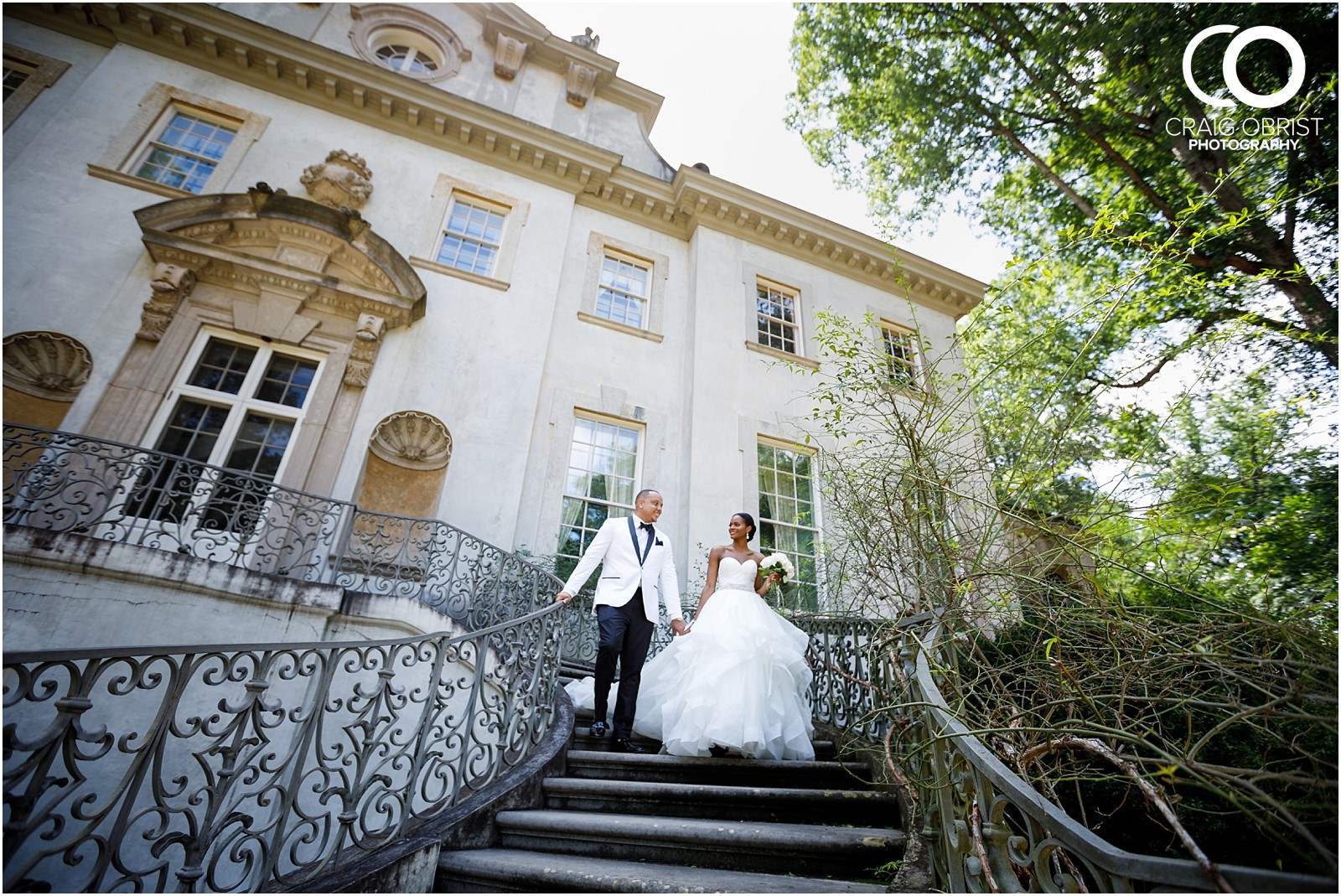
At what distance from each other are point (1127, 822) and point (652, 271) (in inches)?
410

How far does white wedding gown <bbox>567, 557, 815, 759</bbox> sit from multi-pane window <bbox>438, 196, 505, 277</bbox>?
7.94 metres

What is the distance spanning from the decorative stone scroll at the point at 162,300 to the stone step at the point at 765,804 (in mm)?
8768

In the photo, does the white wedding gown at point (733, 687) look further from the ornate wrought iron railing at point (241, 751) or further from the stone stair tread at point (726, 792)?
the ornate wrought iron railing at point (241, 751)

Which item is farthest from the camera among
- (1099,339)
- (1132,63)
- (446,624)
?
(1099,339)

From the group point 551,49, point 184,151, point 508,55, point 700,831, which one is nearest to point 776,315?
point 551,49

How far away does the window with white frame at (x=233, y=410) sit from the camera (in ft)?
24.7

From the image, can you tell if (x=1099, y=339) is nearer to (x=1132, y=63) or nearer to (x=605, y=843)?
(x=1132, y=63)

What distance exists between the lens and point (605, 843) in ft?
10.1

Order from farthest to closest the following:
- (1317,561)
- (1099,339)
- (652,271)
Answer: (652,271), (1099,339), (1317,561)

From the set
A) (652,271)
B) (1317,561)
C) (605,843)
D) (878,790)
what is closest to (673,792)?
(605,843)

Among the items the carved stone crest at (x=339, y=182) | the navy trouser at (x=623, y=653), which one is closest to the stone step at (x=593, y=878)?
the navy trouser at (x=623, y=653)

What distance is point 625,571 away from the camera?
176 inches

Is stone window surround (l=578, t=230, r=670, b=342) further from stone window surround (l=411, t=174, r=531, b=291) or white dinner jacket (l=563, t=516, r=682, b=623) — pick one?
white dinner jacket (l=563, t=516, r=682, b=623)

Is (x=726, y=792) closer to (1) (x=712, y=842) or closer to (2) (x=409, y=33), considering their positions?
(1) (x=712, y=842)
